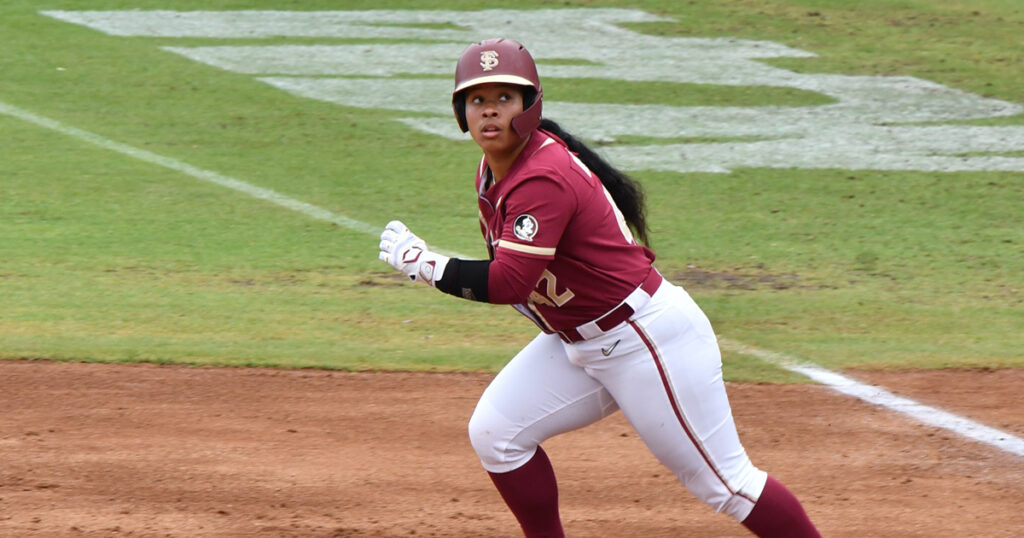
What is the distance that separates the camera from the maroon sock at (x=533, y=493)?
4438 mm

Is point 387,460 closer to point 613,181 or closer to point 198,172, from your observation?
point 613,181

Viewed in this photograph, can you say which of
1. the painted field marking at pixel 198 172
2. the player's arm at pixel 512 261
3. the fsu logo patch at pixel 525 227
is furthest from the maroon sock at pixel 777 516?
the painted field marking at pixel 198 172

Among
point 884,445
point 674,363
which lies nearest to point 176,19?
point 884,445

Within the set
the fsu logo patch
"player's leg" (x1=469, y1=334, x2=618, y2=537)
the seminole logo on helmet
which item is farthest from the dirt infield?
the seminole logo on helmet

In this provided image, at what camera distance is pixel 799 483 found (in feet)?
18.5

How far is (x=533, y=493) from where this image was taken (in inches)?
175

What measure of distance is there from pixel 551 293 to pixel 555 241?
0.91 ft

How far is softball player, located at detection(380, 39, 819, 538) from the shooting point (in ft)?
13.1

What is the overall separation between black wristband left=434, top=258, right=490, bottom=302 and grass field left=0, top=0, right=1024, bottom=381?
321 cm

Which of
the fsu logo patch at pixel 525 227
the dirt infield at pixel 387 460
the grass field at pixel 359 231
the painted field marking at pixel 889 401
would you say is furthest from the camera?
the grass field at pixel 359 231

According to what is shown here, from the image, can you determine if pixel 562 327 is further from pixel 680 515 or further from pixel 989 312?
pixel 989 312

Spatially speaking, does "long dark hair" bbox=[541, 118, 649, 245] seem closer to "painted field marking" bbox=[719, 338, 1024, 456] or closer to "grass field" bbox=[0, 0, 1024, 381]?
"painted field marking" bbox=[719, 338, 1024, 456]

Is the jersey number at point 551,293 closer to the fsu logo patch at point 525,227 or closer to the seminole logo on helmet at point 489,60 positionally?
the fsu logo patch at point 525,227

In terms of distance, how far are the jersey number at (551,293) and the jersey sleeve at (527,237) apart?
18cm
